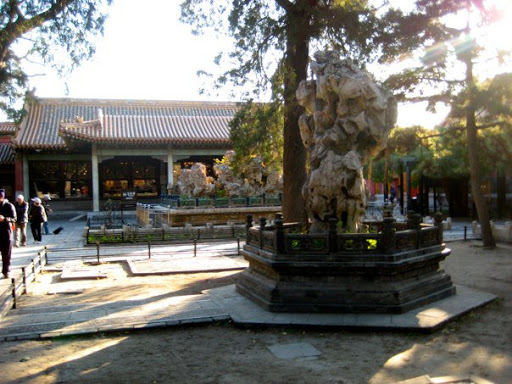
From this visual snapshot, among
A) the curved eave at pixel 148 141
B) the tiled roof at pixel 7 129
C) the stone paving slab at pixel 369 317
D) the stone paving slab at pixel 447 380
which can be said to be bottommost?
the stone paving slab at pixel 447 380

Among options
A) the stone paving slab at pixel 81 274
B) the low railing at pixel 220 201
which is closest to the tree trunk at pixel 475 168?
the stone paving slab at pixel 81 274

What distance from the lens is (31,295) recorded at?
27.7 feet

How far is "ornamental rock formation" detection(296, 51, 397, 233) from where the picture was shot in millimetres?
7812

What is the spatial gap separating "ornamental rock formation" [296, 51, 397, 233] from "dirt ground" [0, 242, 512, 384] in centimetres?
247

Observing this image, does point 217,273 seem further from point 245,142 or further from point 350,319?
point 350,319

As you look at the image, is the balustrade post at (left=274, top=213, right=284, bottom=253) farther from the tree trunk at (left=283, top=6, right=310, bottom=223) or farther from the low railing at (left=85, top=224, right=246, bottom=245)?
the low railing at (left=85, top=224, right=246, bottom=245)

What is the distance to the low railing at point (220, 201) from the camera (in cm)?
2081

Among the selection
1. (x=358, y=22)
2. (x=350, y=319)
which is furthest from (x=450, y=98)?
(x=350, y=319)

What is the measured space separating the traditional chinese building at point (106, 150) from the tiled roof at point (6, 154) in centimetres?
148

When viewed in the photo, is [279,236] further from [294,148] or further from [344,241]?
[294,148]

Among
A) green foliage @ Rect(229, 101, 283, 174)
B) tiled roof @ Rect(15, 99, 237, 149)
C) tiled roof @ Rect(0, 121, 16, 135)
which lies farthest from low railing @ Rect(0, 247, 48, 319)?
tiled roof @ Rect(0, 121, 16, 135)

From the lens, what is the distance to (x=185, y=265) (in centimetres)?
1157

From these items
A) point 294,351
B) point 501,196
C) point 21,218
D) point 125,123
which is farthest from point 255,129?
point 125,123

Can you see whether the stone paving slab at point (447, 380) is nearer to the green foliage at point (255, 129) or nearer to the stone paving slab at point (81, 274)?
the green foliage at point (255, 129)
